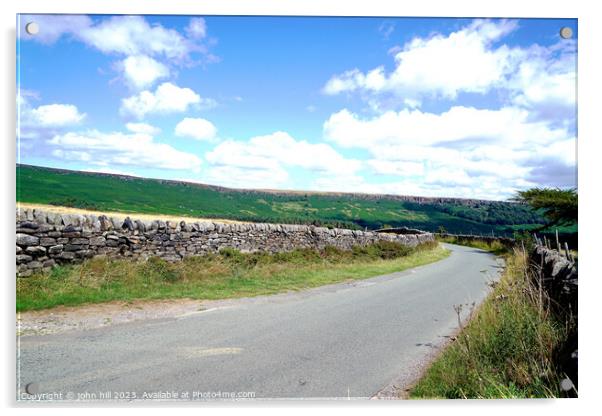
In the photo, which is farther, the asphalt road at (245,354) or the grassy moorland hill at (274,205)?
the grassy moorland hill at (274,205)

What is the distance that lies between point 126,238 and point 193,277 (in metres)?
1.92

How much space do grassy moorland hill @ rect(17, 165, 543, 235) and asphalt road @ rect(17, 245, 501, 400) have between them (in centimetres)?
422

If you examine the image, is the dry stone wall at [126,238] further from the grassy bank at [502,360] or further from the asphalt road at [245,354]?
the grassy bank at [502,360]

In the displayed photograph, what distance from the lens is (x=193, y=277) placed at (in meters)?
10.4

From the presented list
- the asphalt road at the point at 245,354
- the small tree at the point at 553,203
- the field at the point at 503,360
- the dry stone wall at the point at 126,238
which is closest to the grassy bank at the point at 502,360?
the field at the point at 503,360

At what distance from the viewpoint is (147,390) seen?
4.13 m

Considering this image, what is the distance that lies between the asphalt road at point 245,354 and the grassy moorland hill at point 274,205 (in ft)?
13.8

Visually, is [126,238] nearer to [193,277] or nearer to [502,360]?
[193,277]

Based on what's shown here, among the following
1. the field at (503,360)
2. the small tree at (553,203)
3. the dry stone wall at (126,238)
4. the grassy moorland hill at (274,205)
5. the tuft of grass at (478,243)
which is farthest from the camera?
the tuft of grass at (478,243)

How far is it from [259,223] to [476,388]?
440 inches

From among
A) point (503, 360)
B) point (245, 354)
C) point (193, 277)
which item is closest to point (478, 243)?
point (193, 277)

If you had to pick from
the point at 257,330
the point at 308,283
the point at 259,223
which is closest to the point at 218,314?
the point at 257,330

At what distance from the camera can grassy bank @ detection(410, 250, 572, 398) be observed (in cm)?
424

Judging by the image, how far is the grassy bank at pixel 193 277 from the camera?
7602 mm
